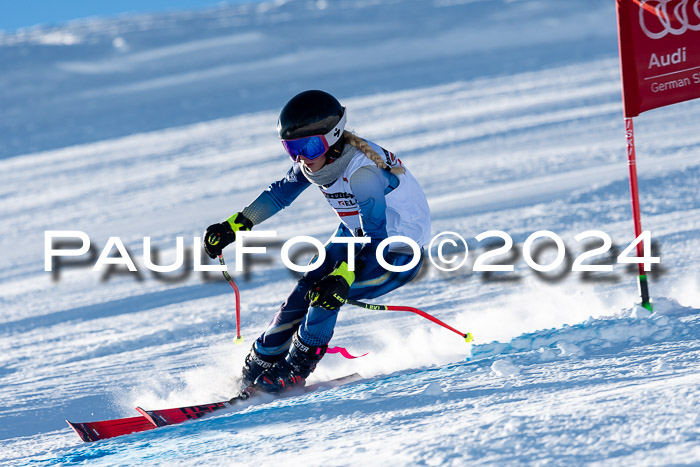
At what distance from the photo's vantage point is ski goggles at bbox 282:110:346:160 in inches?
143

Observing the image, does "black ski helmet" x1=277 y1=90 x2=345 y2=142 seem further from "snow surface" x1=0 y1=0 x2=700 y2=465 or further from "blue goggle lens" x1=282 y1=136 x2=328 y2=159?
"snow surface" x1=0 y1=0 x2=700 y2=465

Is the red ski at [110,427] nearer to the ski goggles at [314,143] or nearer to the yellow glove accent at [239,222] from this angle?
the yellow glove accent at [239,222]

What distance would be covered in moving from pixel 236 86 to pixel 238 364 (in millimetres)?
22455

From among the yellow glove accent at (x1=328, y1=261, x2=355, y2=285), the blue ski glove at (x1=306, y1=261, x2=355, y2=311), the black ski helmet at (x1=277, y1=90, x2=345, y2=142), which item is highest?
the black ski helmet at (x1=277, y1=90, x2=345, y2=142)

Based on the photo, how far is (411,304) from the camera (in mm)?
5418

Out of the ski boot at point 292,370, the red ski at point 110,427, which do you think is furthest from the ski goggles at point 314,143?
the red ski at point 110,427

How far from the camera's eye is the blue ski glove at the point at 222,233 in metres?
4.12

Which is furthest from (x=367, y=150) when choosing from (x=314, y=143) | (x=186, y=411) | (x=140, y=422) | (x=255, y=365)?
(x=140, y=422)

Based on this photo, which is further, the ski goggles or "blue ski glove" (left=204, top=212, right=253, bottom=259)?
"blue ski glove" (left=204, top=212, right=253, bottom=259)

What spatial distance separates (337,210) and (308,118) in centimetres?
56

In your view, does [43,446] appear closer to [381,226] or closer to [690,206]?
[381,226]

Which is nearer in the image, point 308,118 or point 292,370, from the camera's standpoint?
point 308,118

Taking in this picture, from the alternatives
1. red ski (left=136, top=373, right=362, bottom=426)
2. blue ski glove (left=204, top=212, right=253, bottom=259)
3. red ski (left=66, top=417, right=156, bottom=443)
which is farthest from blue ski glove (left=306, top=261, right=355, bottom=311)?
red ski (left=66, top=417, right=156, bottom=443)

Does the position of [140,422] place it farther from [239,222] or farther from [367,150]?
[367,150]
